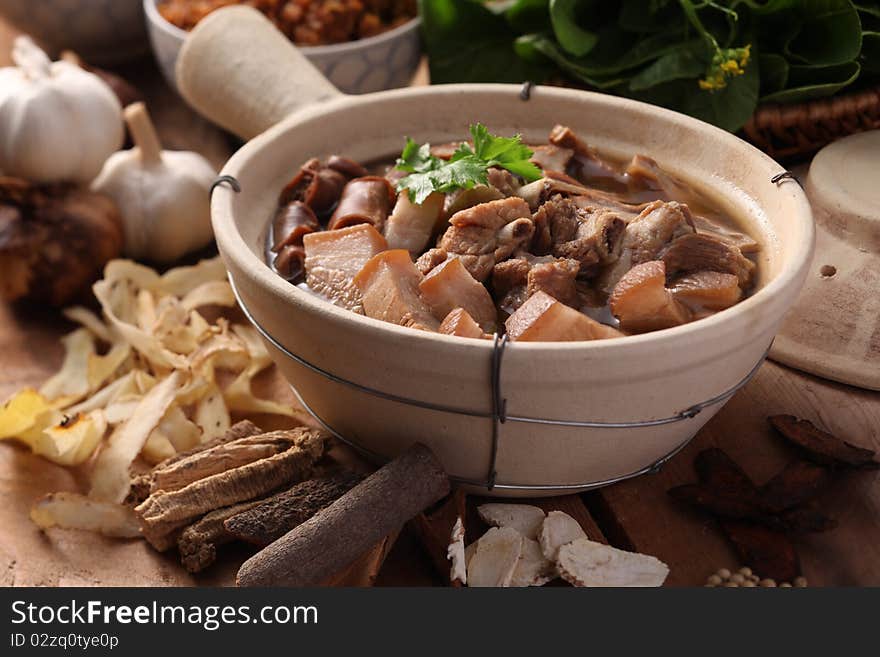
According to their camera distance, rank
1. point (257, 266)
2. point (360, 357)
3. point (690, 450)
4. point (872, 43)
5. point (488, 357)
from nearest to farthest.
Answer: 1. point (488, 357)
2. point (360, 357)
3. point (257, 266)
4. point (690, 450)
5. point (872, 43)

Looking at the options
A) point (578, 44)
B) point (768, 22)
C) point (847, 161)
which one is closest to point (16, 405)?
point (578, 44)

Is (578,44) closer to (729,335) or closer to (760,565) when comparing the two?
Result: (729,335)

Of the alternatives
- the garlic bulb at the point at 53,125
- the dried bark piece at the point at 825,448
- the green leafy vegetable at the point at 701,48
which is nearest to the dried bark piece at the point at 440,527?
the dried bark piece at the point at 825,448

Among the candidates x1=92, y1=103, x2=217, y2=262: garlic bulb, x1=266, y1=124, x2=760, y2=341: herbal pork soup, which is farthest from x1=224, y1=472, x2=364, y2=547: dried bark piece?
x1=92, y1=103, x2=217, y2=262: garlic bulb

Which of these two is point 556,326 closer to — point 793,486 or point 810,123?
point 793,486

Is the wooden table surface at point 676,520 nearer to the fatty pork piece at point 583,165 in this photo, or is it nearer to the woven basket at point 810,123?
the fatty pork piece at point 583,165

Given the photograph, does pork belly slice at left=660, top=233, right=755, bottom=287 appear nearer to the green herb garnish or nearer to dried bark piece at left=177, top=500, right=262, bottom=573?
the green herb garnish
